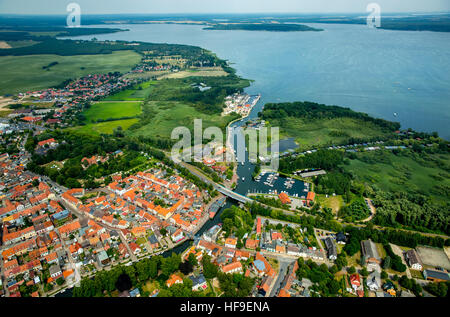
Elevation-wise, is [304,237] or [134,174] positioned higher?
[134,174]

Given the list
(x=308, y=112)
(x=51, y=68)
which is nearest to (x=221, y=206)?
(x=308, y=112)

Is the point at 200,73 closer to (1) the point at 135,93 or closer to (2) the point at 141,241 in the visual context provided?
(1) the point at 135,93

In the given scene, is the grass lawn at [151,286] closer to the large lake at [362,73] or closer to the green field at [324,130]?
the green field at [324,130]

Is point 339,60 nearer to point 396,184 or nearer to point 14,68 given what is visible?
point 396,184

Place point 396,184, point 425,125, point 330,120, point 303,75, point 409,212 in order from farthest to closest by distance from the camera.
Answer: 1. point 303,75
2. point 330,120
3. point 425,125
4. point 396,184
5. point 409,212

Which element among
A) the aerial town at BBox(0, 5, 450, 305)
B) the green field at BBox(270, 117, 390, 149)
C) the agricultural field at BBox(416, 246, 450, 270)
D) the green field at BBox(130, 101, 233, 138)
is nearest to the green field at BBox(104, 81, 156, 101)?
the green field at BBox(130, 101, 233, 138)

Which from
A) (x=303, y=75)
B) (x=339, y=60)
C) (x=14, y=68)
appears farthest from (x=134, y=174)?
(x=339, y=60)
